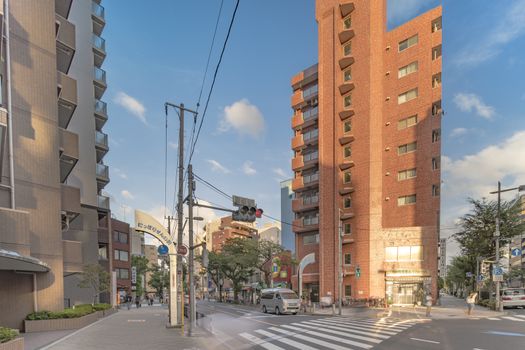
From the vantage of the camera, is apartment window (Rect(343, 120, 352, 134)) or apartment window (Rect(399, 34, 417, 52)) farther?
apartment window (Rect(343, 120, 352, 134))

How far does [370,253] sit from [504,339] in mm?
25676

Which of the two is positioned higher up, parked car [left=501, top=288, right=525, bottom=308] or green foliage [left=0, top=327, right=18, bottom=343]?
green foliage [left=0, top=327, right=18, bottom=343]

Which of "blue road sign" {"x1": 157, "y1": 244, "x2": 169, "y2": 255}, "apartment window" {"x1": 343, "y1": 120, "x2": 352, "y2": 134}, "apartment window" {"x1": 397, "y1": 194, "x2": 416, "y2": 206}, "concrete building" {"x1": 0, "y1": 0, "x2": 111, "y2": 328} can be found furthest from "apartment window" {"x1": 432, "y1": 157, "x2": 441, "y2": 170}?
"concrete building" {"x1": 0, "y1": 0, "x2": 111, "y2": 328}

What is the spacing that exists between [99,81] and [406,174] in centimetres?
3258

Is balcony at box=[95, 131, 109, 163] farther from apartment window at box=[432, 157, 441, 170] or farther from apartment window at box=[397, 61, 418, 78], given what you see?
apartment window at box=[432, 157, 441, 170]

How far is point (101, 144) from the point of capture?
36500 millimetres

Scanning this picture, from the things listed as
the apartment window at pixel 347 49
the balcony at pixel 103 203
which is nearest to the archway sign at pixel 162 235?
the balcony at pixel 103 203

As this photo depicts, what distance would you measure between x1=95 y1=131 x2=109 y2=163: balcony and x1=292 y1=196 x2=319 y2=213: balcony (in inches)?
955

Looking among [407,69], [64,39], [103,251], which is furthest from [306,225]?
[64,39]

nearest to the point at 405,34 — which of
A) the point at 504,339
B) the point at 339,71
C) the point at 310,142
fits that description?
the point at 339,71

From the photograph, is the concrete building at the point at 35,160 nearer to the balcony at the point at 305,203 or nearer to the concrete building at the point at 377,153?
the concrete building at the point at 377,153

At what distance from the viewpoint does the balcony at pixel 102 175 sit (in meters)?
36.3

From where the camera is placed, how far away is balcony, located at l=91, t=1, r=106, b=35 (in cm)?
3769

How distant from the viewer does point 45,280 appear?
61.3ft
